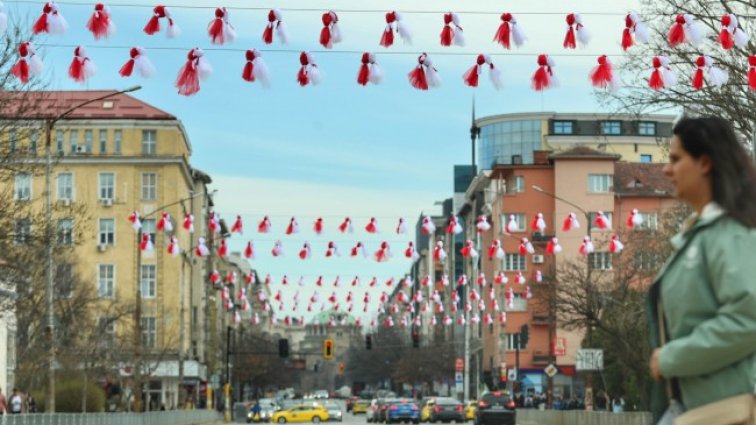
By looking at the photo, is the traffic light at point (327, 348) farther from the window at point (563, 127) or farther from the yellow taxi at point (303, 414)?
the window at point (563, 127)

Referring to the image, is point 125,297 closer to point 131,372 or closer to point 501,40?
point 131,372

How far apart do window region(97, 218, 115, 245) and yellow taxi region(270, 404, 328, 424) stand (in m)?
20.7

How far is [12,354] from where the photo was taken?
56125mm

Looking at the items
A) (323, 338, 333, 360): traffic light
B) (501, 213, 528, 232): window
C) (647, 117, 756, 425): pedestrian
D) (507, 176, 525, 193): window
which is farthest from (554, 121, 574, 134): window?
(647, 117, 756, 425): pedestrian

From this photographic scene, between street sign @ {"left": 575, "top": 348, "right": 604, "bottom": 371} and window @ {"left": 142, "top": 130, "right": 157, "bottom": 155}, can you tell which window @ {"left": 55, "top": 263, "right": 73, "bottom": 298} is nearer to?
street sign @ {"left": 575, "top": 348, "right": 604, "bottom": 371}

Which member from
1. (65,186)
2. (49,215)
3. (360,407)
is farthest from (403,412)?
(360,407)

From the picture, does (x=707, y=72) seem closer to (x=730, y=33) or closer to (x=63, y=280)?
(x=730, y=33)

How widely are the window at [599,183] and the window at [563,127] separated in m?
34.2

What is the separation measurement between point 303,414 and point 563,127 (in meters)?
60.0

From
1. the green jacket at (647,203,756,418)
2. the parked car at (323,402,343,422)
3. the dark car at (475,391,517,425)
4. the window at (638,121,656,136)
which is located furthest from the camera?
the window at (638,121,656,136)

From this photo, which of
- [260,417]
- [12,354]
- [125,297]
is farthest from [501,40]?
[125,297]

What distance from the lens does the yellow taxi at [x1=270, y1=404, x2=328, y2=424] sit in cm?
A: 8012

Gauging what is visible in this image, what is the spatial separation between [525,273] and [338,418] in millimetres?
23266

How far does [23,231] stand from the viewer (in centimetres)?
3331
